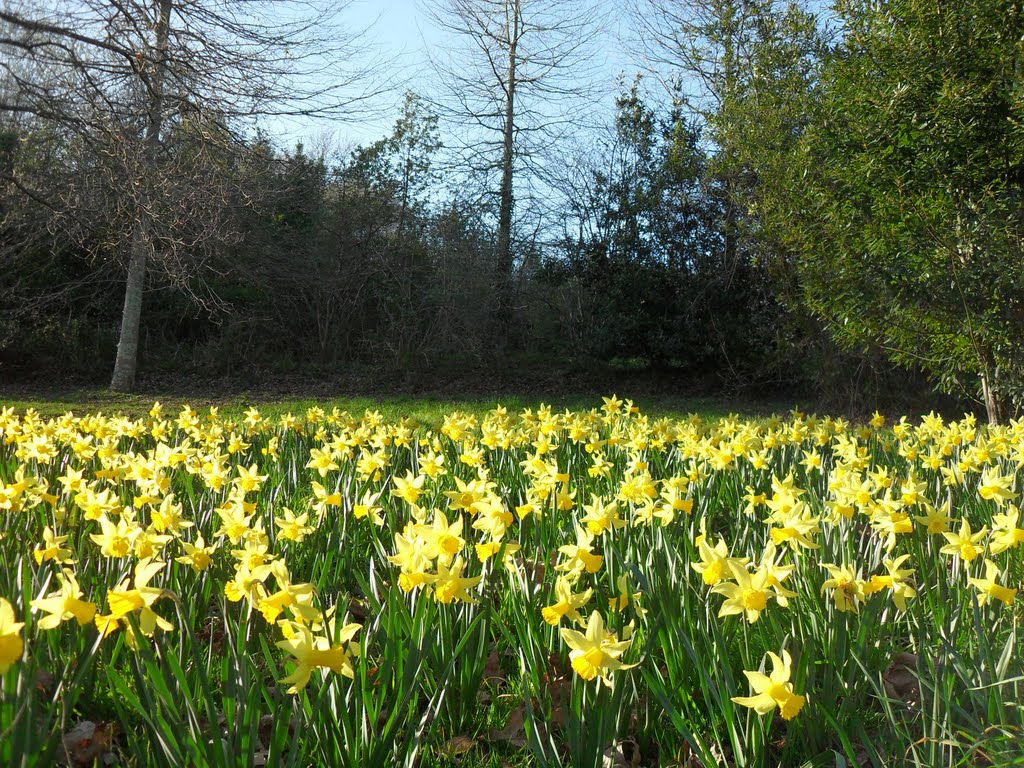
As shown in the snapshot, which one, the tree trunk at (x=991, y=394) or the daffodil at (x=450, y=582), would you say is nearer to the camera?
the daffodil at (x=450, y=582)

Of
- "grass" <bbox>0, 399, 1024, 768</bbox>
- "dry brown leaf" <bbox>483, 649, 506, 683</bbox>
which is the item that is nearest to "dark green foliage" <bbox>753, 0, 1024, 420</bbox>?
"grass" <bbox>0, 399, 1024, 768</bbox>

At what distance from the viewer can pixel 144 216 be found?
8523 millimetres

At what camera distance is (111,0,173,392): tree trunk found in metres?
7.61

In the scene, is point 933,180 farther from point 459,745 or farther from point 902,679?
point 459,745

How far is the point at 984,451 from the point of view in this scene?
3.12 metres

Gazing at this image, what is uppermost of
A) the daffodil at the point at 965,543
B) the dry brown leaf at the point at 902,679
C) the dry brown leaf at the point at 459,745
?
the daffodil at the point at 965,543

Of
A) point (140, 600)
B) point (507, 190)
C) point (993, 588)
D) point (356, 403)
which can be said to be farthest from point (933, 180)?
point (507, 190)

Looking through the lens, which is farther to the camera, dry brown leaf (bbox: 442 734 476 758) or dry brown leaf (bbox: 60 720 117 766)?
dry brown leaf (bbox: 442 734 476 758)

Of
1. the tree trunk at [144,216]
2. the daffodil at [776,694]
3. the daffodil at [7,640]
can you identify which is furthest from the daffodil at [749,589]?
the tree trunk at [144,216]

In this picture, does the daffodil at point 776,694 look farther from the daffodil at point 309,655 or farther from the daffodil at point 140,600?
the daffodil at point 140,600

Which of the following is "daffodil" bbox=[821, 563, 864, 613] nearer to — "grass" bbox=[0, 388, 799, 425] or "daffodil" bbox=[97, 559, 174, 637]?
"daffodil" bbox=[97, 559, 174, 637]

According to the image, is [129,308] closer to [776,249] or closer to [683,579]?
[776,249]

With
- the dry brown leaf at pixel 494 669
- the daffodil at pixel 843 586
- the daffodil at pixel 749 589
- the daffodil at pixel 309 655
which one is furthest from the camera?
the dry brown leaf at pixel 494 669

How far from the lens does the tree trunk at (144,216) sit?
25.0 ft
